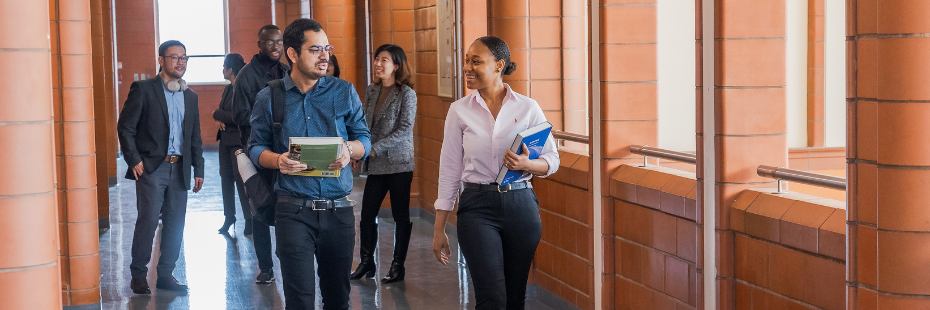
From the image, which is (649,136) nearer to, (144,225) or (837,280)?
(837,280)

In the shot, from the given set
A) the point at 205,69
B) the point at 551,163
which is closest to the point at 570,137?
the point at 551,163

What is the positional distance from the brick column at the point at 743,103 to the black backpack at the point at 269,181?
162 cm

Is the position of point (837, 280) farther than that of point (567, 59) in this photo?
No

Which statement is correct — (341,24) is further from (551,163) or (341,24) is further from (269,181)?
(551,163)

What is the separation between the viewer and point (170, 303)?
552 cm

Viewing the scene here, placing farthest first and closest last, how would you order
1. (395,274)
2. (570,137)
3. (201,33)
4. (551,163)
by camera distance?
(201,33), (395,274), (570,137), (551,163)

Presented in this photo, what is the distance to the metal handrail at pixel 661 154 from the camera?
400 cm

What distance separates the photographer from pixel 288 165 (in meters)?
3.42

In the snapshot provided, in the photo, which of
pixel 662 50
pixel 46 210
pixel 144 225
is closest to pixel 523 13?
pixel 662 50

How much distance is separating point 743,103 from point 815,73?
3.59 meters

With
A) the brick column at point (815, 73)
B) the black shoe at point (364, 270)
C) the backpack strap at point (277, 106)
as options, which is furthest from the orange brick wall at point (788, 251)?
the brick column at point (815, 73)

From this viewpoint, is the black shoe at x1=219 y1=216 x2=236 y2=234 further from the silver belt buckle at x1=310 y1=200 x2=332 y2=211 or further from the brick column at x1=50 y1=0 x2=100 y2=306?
the silver belt buckle at x1=310 y1=200 x2=332 y2=211

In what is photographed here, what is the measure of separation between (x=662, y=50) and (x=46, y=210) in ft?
12.5

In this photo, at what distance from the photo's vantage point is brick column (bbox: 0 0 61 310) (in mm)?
2469
